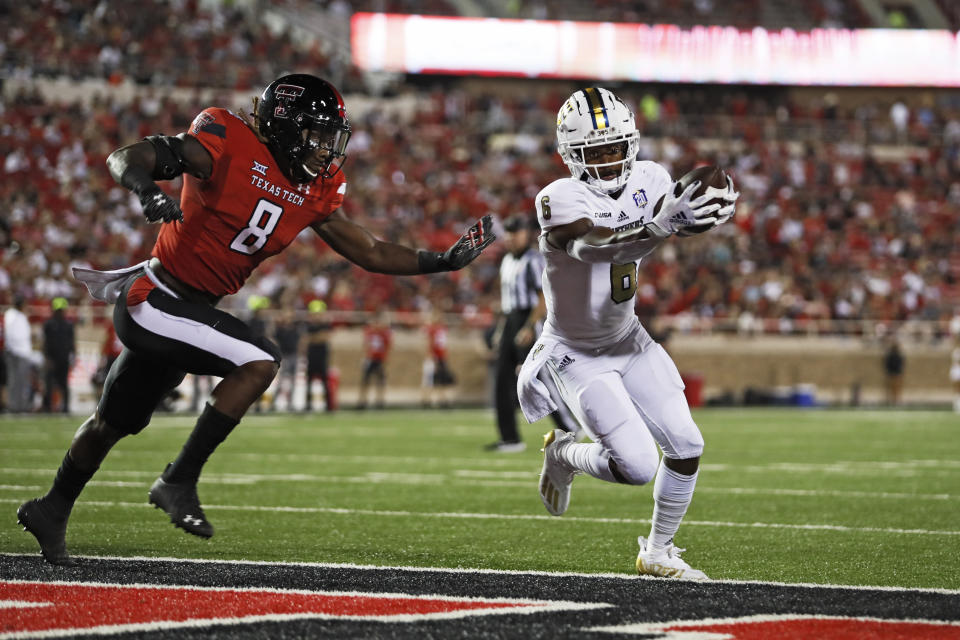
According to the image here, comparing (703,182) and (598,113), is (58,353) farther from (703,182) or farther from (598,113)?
(703,182)

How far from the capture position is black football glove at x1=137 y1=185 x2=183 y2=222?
4.30 metres

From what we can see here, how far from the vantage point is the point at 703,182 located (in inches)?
175

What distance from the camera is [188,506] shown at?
15.4 feet

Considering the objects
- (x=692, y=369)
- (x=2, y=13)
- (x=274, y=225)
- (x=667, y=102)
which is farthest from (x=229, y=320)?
(x=667, y=102)

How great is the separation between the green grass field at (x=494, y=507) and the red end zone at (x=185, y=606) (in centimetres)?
93

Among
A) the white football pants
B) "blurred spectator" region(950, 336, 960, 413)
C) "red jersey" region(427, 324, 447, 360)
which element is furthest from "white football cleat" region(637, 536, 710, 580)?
"blurred spectator" region(950, 336, 960, 413)

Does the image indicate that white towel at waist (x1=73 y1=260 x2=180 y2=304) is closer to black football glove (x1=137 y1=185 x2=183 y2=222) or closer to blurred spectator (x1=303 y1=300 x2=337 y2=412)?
black football glove (x1=137 y1=185 x2=183 y2=222)

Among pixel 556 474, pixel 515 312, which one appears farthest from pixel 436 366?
pixel 556 474

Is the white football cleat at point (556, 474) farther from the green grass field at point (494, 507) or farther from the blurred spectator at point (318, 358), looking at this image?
the blurred spectator at point (318, 358)

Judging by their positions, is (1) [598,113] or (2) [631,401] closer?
(1) [598,113]

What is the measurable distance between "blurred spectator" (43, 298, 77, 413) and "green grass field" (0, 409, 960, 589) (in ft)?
8.65

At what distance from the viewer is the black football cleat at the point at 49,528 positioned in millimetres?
4836

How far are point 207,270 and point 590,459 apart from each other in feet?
5.35

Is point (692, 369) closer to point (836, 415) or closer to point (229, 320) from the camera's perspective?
point (836, 415)
